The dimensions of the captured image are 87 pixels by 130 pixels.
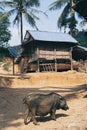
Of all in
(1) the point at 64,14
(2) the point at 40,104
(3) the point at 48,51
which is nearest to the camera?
(2) the point at 40,104

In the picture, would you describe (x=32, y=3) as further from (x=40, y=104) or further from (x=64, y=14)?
(x=40, y=104)

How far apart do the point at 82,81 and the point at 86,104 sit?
15430 millimetres

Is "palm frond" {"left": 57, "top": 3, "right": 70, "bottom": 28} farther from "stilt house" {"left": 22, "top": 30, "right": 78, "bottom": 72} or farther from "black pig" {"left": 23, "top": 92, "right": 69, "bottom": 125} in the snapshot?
"black pig" {"left": 23, "top": 92, "right": 69, "bottom": 125}

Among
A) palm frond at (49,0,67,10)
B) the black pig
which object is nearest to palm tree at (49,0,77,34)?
palm frond at (49,0,67,10)

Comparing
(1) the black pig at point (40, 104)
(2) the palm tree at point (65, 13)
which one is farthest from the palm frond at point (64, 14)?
(1) the black pig at point (40, 104)

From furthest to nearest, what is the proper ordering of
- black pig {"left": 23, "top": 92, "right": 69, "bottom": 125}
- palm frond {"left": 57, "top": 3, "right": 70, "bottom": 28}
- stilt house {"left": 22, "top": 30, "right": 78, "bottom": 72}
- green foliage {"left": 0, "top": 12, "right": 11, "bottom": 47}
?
palm frond {"left": 57, "top": 3, "right": 70, "bottom": 28}
green foliage {"left": 0, "top": 12, "right": 11, "bottom": 47}
stilt house {"left": 22, "top": 30, "right": 78, "bottom": 72}
black pig {"left": 23, "top": 92, "right": 69, "bottom": 125}

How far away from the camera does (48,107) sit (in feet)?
34.3

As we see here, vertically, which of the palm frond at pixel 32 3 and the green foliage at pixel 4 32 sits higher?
the palm frond at pixel 32 3

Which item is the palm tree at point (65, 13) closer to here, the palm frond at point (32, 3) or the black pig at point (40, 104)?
the palm frond at point (32, 3)

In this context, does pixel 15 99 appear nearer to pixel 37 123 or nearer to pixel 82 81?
pixel 37 123

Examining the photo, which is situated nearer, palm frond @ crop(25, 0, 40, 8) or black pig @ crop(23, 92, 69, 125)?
black pig @ crop(23, 92, 69, 125)

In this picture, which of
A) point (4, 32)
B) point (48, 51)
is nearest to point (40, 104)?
point (48, 51)

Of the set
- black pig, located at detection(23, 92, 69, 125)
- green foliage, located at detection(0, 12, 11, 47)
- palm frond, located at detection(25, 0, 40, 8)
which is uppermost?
palm frond, located at detection(25, 0, 40, 8)

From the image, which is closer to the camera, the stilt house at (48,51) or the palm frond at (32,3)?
the stilt house at (48,51)
